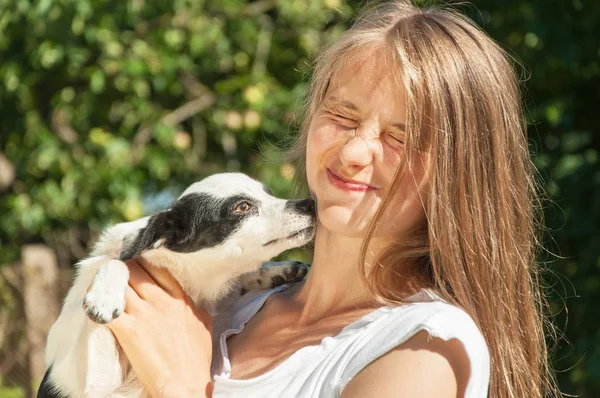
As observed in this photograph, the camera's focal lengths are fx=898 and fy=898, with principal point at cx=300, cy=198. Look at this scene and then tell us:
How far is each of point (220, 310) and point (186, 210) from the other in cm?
33

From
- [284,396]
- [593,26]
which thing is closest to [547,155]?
[593,26]

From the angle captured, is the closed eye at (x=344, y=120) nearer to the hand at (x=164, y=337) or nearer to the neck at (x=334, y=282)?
the neck at (x=334, y=282)

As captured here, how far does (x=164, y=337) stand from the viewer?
7.13ft

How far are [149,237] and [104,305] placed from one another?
34 centimetres

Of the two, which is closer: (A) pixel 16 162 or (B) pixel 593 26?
(B) pixel 593 26

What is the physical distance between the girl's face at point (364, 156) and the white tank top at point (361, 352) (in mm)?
201

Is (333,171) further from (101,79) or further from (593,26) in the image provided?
(101,79)

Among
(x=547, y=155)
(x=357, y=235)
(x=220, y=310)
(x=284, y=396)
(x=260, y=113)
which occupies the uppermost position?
(x=357, y=235)

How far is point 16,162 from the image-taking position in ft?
17.4

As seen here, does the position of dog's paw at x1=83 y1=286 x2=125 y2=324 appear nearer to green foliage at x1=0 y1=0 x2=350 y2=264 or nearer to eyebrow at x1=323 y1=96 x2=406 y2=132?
eyebrow at x1=323 y1=96 x2=406 y2=132

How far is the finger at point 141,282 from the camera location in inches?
94.2

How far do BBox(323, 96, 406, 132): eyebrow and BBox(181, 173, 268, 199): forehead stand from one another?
0.74m

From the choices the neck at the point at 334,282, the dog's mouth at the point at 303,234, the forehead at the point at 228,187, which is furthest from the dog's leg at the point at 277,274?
the neck at the point at 334,282

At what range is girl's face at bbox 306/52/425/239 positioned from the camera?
191 cm
